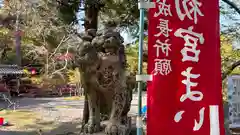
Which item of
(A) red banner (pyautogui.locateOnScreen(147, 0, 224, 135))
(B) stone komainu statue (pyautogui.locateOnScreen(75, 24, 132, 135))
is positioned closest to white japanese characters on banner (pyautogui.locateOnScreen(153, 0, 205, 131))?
(A) red banner (pyautogui.locateOnScreen(147, 0, 224, 135))

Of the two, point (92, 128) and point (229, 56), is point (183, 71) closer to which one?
point (92, 128)

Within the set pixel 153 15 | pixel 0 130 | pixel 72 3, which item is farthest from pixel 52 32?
pixel 153 15

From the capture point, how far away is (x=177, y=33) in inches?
76.9

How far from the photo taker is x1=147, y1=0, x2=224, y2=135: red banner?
6.27 feet

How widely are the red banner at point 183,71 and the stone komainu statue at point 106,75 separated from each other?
223 centimetres

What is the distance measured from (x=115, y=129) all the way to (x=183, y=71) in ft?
8.35

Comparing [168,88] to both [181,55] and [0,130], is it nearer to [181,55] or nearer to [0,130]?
[181,55]

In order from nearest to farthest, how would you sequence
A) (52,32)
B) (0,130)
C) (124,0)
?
(124,0), (0,130), (52,32)

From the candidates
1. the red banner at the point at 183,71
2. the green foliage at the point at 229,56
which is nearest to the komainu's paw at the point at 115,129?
the red banner at the point at 183,71

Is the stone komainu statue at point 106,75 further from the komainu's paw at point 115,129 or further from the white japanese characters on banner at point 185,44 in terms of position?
the white japanese characters on banner at point 185,44

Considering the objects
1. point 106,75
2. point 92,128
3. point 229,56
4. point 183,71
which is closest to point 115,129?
point 92,128

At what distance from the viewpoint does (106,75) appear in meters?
4.30

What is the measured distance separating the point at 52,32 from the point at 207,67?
22.5 ft

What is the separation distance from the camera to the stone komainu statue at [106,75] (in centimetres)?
418
